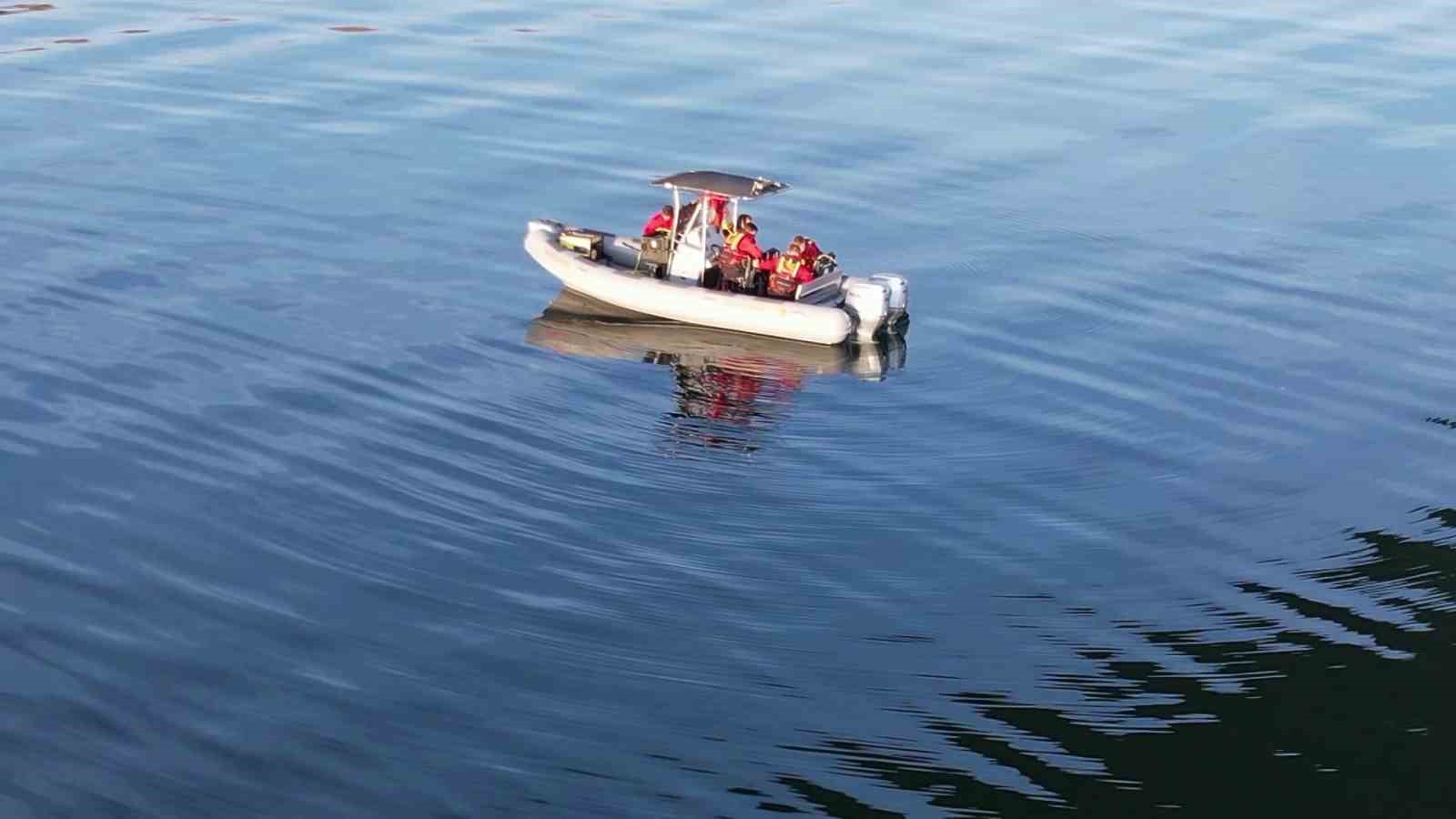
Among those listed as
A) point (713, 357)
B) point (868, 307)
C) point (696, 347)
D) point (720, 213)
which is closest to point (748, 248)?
point (720, 213)

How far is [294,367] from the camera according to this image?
30156 mm

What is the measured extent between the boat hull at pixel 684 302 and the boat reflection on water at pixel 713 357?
0.22 m

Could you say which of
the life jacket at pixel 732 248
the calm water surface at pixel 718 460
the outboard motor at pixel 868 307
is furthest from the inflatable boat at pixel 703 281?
the calm water surface at pixel 718 460

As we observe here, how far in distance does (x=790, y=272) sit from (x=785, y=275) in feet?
0.38

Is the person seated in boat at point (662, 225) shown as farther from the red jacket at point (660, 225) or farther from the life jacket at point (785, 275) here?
the life jacket at point (785, 275)

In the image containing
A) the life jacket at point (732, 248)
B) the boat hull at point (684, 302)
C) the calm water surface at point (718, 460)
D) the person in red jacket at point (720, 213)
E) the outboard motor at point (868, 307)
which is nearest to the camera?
the calm water surface at point (718, 460)

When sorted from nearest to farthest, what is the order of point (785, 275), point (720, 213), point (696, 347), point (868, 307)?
point (868, 307), point (696, 347), point (785, 275), point (720, 213)

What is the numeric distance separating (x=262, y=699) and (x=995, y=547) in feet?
34.0

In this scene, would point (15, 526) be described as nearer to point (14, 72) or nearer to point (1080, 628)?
point (1080, 628)

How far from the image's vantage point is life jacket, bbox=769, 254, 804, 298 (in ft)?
111

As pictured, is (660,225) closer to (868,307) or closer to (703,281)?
(703,281)

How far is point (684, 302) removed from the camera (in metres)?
33.9

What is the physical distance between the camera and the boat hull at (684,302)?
33031 mm

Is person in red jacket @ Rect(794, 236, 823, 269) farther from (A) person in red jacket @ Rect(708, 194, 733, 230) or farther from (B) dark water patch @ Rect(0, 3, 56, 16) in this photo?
(B) dark water patch @ Rect(0, 3, 56, 16)
